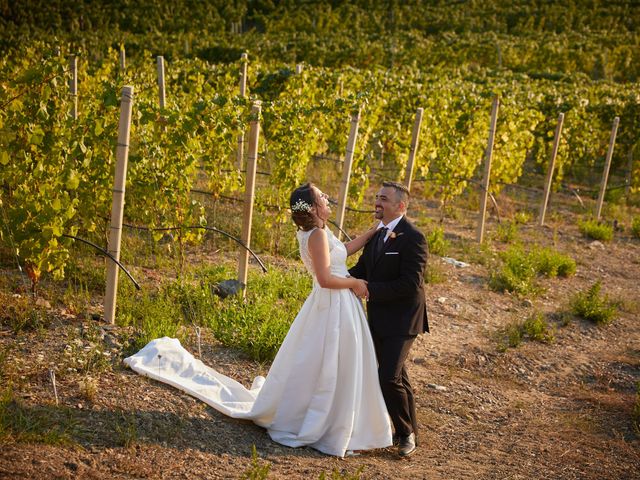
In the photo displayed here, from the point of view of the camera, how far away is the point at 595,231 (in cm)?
1030

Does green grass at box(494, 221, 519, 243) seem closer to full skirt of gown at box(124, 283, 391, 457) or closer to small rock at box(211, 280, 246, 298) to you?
small rock at box(211, 280, 246, 298)

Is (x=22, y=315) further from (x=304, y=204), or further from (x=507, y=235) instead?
(x=507, y=235)

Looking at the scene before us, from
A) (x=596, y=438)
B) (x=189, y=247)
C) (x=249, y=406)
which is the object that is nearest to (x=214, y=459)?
(x=249, y=406)

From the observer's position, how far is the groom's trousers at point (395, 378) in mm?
4117

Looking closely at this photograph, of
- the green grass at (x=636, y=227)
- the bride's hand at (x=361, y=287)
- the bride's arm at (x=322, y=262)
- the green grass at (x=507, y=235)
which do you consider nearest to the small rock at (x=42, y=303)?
the bride's arm at (x=322, y=262)

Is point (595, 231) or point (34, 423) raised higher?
point (595, 231)

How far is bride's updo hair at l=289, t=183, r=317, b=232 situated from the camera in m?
3.96

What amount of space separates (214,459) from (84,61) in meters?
7.06

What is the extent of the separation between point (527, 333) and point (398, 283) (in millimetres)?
3102

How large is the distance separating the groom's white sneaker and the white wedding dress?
113mm

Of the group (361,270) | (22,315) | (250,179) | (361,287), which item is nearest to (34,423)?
(22,315)

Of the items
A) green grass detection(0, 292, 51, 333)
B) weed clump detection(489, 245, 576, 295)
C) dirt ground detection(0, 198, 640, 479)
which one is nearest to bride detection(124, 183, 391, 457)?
dirt ground detection(0, 198, 640, 479)

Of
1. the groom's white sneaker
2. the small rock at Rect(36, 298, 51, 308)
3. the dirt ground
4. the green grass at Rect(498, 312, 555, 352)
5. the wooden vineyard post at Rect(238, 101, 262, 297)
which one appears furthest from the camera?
the green grass at Rect(498, 312, 555, 352)

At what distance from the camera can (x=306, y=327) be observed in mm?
4195
